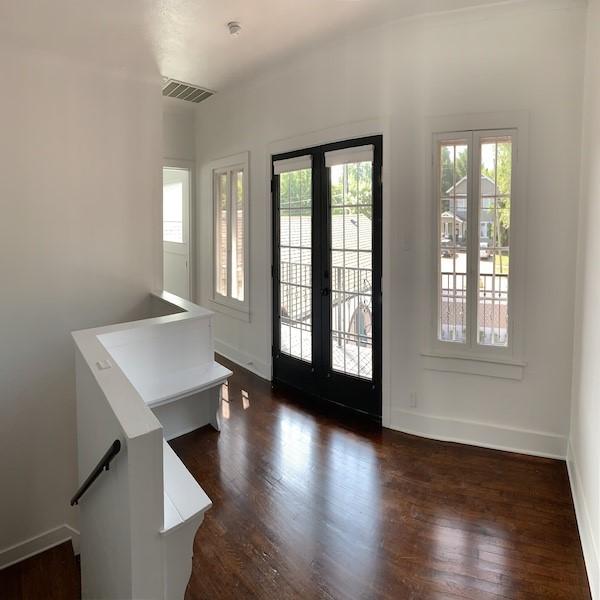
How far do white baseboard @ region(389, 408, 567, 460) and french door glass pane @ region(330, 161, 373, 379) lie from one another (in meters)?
0.47

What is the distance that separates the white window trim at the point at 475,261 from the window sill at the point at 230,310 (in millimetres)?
2209

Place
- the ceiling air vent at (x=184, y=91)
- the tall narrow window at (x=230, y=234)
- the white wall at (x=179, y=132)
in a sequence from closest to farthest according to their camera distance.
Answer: the ceiling air vent at (x=184, y=91) → the tall narrow window at (x=230, y=234) → the white wall at (x=179, y=132)

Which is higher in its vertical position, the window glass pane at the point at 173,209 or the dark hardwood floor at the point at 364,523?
the window glass pane at the point at 173,209

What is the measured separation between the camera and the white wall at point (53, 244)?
10.0 feet

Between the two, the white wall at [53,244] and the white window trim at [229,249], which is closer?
the white wall at [53,244]

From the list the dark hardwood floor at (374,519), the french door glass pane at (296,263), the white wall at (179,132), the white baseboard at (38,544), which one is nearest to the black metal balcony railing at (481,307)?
the dark hardwood floor at (374,519)

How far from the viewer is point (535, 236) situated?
9.50ft

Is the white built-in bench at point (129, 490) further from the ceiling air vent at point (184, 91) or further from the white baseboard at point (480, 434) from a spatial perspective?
the ceiling air vent at point (184, 91)

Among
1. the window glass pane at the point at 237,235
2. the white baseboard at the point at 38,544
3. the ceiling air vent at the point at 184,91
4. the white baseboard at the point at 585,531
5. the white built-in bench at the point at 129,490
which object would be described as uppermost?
the ceiling air vent at the point at 184,91

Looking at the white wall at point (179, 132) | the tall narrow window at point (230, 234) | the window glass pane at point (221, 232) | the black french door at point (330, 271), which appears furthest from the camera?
the white wall at point (179, 132)

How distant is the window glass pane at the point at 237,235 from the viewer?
16.0 feet

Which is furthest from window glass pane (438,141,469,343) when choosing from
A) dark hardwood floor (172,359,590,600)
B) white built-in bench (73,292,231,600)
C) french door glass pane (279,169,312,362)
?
white built-in bench (73,292,231,600)

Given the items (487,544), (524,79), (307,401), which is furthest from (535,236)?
(307,401)

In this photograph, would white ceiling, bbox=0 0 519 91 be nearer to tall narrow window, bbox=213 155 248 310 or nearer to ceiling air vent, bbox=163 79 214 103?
ceiling air vent, bbox=163 79 214 103
